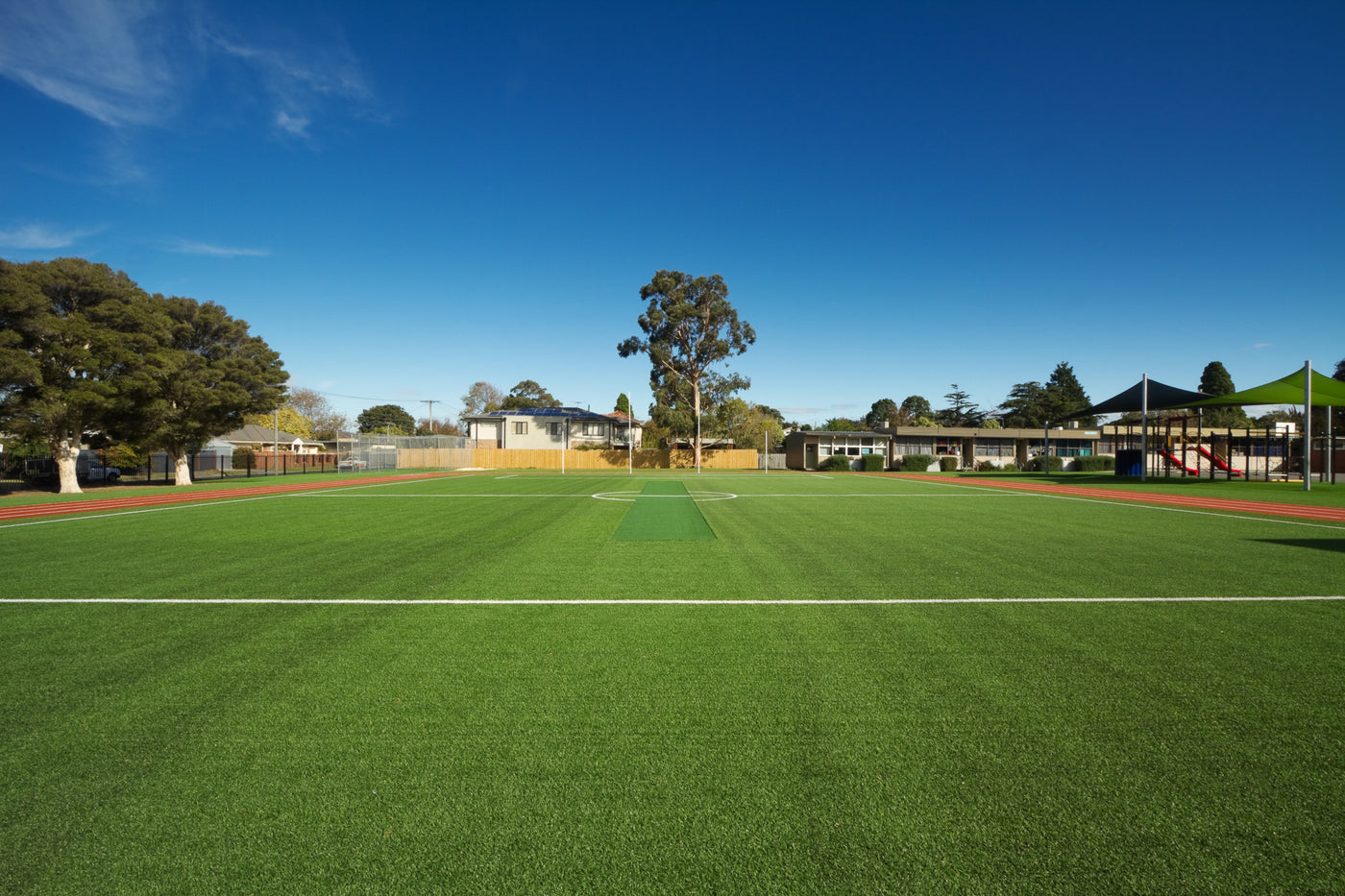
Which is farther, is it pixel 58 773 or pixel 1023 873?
pixel 58 773

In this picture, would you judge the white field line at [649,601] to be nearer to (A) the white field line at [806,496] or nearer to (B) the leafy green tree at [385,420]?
(A) the white field line at [806,496]

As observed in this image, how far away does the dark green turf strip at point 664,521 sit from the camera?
29.3 feet

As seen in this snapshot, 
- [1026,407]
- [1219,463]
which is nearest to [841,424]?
[1026,407]

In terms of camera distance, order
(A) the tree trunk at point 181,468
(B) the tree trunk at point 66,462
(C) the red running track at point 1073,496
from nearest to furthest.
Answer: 1. (C) the red running track at point 1073,496
2. (B) the tree trunk at point 66,462
3. (A) the tree trunk at point 181,468

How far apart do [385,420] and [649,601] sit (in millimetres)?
99520

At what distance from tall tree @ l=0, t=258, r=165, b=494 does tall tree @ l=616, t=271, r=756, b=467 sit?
102 ft

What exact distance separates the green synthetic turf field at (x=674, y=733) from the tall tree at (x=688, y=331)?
138ft

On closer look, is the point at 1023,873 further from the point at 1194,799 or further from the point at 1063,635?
the point at 1063,635

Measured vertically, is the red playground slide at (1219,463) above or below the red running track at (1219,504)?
above

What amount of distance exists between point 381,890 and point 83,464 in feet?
113

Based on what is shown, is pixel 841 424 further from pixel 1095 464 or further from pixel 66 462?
pixel 66 462

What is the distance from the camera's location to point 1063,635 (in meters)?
4.16

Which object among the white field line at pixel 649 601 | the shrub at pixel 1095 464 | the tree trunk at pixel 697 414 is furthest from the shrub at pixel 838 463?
the white field line at pixel 649 601

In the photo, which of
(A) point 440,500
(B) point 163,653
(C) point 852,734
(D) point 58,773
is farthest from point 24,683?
(A) point 440,500
